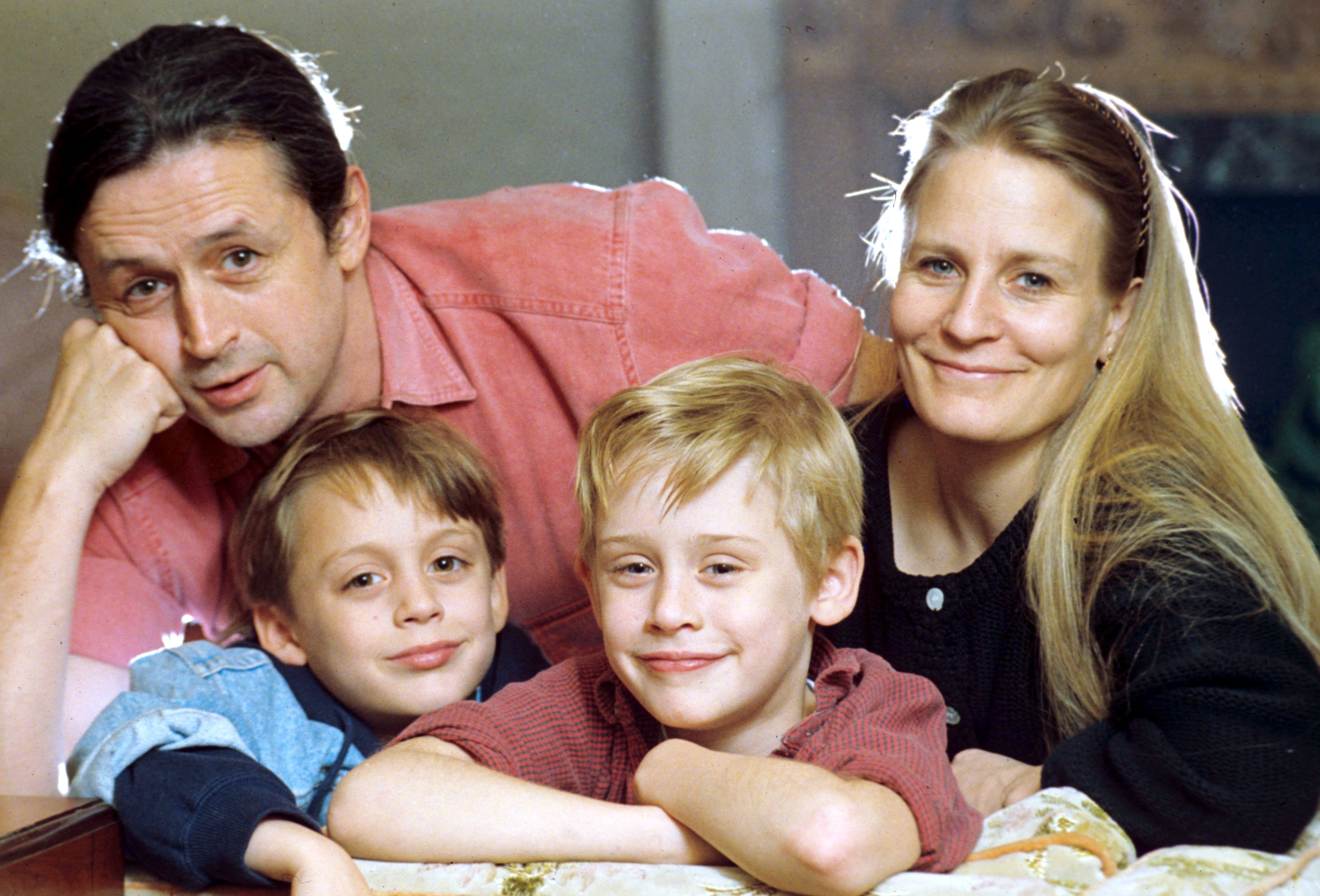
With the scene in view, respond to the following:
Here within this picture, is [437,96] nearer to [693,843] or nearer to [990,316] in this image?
[990,316]

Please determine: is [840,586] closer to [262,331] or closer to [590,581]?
[590,581]

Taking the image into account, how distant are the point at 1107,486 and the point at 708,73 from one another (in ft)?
1.99

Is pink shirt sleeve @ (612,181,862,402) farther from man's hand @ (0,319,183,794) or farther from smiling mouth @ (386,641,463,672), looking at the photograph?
man's hand @ (0,319,183,794)

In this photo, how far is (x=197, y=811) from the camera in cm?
90

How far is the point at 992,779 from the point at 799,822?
314mm

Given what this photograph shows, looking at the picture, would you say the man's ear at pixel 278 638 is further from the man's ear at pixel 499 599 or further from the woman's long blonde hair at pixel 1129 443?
the woman's long blonde hair at pixel 1129 443

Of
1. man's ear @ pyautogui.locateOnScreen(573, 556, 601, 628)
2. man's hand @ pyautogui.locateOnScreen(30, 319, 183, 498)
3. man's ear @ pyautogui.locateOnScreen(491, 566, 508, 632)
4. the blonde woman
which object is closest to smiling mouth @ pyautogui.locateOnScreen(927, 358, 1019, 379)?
the blonde woman

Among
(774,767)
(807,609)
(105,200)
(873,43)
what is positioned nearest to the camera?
(774,767)

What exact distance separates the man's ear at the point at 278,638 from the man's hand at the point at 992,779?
2.01 feet

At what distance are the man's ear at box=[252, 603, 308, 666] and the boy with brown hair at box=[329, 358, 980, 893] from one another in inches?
10.1

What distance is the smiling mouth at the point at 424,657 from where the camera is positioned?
112cm

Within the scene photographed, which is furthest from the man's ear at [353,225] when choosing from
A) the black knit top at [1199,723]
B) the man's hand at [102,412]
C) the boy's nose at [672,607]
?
the black knit top at [1199,723]

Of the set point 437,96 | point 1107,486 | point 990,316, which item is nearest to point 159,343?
point 437,96

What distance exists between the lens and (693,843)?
857 mm
